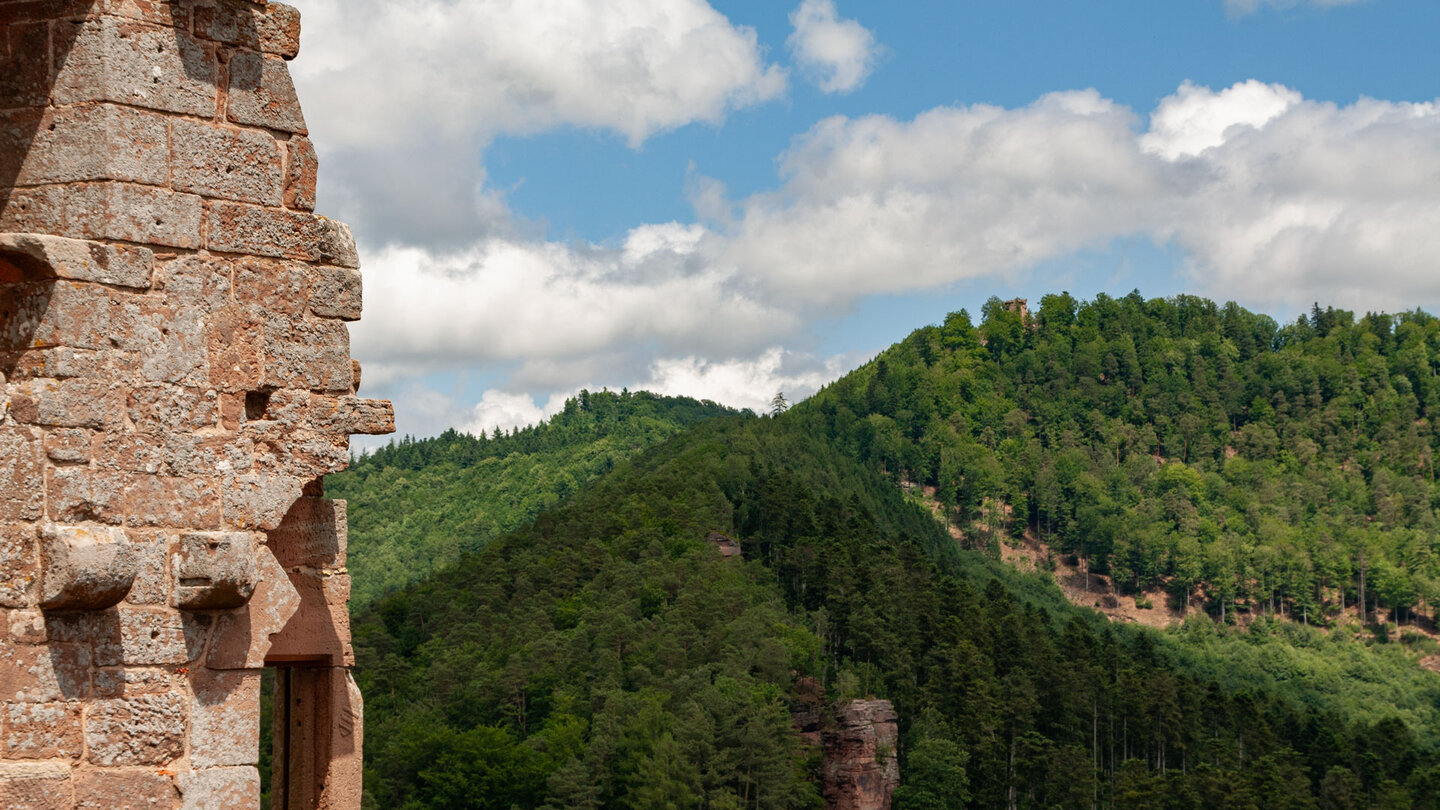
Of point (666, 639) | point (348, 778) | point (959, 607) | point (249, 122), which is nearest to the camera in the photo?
point (249, 122)

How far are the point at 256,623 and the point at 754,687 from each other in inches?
3716

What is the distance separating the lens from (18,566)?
7.89 meters

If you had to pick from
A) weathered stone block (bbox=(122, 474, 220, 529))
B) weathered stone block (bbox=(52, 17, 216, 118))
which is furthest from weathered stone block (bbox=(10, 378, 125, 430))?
weathered stone block (bbox=(52, 17, 216, 118))

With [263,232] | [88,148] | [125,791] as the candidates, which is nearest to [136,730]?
[125,791]

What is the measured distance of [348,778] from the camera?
10.5m

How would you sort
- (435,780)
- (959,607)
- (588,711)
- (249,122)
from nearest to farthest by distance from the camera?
(249,122), (435,780), (588,711), (959,607)

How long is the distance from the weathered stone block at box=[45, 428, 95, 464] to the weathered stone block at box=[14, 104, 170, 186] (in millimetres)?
1413

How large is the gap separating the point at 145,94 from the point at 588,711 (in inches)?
3675

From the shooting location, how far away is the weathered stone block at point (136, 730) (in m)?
7.99

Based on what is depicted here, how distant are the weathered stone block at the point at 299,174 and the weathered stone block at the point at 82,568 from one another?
228 cm

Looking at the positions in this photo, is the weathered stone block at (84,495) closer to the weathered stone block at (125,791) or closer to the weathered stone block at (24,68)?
the weathered stone block at (125,791)

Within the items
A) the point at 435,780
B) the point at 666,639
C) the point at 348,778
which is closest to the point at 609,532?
the point at 666,639

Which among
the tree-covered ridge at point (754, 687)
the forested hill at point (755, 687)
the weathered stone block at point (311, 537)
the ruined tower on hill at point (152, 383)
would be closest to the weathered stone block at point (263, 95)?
the ruined tower on hill at point (152, 383)

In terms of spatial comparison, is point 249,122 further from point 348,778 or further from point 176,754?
point 348,778
